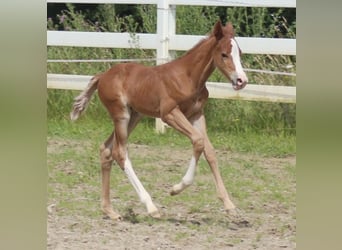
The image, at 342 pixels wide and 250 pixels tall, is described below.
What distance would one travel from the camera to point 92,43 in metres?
4.81

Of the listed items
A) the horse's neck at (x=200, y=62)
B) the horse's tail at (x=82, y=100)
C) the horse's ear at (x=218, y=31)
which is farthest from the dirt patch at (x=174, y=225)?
the horse's ear at (x=218, y=31)

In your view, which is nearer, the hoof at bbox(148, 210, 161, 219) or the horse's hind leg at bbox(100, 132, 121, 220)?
the hoof at bbox(148, 210, 161, 219)

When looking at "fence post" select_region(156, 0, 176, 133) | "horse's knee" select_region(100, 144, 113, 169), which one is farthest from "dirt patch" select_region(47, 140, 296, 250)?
"fence post" select_region(156, 0, 176, 133)

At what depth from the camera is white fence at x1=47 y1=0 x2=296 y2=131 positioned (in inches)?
165

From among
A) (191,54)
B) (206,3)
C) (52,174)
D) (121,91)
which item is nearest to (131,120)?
(121,91)

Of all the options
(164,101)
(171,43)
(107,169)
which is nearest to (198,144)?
(164,101)

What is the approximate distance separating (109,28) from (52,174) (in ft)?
6.40

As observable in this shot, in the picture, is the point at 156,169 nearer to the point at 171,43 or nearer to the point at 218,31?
the point at 171,43

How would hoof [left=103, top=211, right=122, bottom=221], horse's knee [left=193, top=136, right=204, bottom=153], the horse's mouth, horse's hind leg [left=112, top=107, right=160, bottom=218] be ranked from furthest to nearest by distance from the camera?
hoof [left=103, top=211, right=122, bottom=221]
horse's hind leg [left=112, top=107, right=160, bottom=218]
horse's knee [left=193, top=136, right=204, bottom=153]
the horse's mouth

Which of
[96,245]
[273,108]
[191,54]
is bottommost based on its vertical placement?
[96,245]

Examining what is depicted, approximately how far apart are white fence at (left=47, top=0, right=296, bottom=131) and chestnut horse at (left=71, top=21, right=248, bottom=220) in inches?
50.9

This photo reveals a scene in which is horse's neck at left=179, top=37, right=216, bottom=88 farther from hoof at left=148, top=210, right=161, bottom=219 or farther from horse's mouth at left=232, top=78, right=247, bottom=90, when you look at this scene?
hoof at left=148, top=210, right=161, bottom=219
